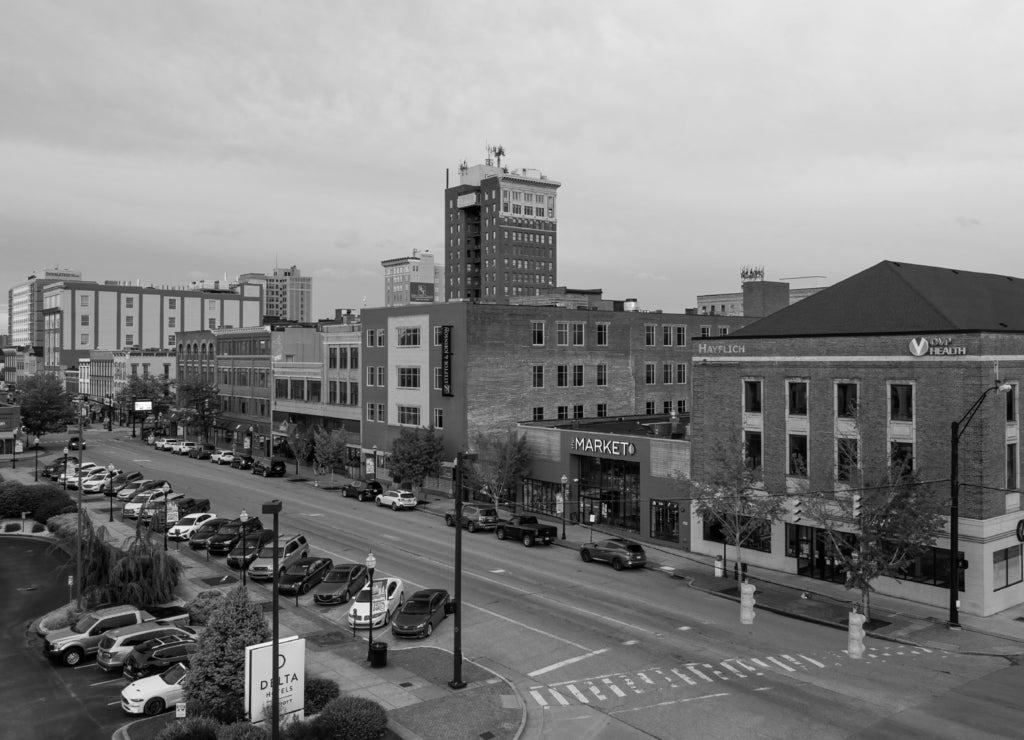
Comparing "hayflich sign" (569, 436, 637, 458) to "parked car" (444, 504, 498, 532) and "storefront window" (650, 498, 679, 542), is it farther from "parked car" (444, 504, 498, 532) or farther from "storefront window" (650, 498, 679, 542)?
"parked car" (444, 504, 498, 532)

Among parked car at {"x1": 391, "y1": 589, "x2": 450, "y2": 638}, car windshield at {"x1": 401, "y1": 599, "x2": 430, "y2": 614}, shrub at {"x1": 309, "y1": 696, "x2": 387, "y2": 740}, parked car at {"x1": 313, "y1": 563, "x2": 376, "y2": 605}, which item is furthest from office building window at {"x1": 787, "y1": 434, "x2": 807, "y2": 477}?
shrub at {"x1": 309, "y1": 696, "x2": 387, "y2": 740}

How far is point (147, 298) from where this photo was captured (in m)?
191

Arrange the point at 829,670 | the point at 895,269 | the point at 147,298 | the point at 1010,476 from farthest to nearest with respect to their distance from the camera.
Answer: the point at 147,298, the point at 895,269, the point at 1010,476, the point at 829,670

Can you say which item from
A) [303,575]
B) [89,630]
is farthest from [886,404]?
[89,630]

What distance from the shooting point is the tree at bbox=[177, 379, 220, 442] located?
4087 inches

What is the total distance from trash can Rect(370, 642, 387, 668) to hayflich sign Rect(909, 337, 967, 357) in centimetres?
2599

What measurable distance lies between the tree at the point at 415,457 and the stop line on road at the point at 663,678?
39.0 m

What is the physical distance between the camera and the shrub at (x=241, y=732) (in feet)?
67.3

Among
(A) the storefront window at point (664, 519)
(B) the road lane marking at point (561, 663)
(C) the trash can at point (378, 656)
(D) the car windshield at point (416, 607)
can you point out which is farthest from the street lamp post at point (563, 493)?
(C) the trash can at point (378, 656)

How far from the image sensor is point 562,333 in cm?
7206

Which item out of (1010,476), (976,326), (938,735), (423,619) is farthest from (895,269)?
(423,619)

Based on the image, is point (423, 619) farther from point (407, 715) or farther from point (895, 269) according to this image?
point (895, 269)

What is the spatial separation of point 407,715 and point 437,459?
41795 millimetres

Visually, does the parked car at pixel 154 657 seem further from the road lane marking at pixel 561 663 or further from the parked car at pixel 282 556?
the road lane marking at pixel 561 663
